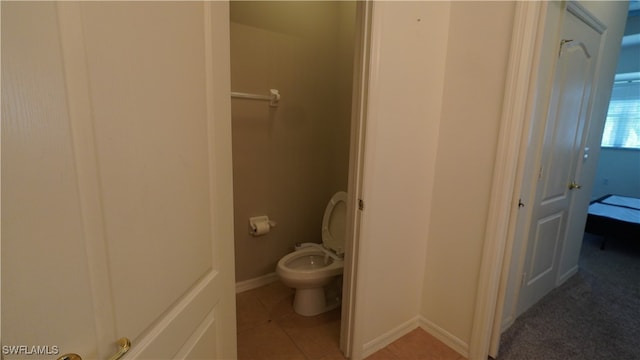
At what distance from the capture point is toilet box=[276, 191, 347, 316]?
1.96 meters

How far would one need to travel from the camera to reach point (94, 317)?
51cm

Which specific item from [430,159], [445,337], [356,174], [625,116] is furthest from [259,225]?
[625,116]

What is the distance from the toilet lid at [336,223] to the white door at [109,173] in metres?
1.45

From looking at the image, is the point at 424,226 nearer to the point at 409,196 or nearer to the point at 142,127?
the point at 409,196

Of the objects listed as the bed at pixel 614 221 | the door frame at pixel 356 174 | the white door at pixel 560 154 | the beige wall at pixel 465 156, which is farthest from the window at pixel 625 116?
the door frame at pixel 356 174

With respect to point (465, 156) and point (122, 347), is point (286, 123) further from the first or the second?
point (122, 347)

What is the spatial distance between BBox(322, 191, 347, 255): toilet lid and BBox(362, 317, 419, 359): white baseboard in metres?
0.62

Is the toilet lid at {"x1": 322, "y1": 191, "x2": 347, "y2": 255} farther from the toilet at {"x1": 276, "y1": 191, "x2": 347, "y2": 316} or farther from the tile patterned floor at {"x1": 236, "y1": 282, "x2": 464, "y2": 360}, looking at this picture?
the tile patterned floor at {"x1": 236, "y1": 282, "x2": 464, "y2": 360}

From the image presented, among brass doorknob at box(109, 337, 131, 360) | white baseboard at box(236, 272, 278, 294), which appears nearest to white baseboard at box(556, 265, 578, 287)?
white baseboard at box(236, 272, 278, 294)

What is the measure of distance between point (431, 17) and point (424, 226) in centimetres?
119

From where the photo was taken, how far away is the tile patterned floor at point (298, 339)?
5.63 ft

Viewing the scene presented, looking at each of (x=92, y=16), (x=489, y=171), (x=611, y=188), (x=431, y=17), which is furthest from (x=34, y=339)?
(x=611, y=188)

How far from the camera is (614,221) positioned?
3.17m

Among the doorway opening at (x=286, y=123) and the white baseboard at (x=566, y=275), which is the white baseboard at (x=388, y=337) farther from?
the white baseboard at (x=566, y=275)
